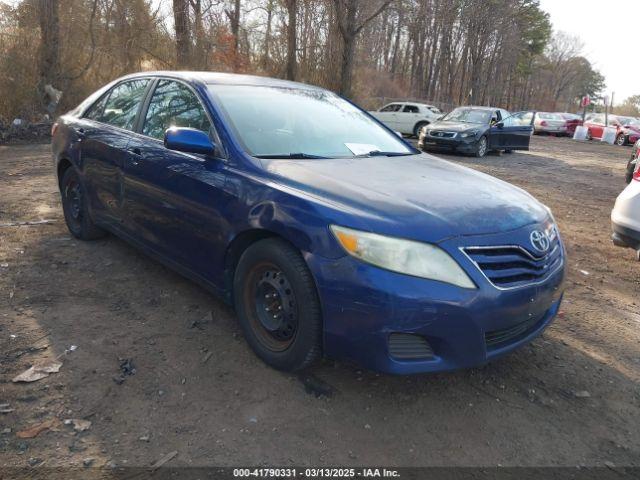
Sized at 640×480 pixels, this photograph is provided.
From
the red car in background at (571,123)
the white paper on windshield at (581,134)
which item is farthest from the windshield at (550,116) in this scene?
the white paper on windshield at (581,134)

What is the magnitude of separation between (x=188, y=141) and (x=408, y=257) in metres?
1.51

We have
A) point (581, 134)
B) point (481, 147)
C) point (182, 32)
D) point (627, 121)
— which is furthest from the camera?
point (581, 134)

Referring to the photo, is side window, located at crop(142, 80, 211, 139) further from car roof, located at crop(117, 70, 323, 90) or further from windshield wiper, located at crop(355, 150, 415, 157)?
windshield wiper, located at crop(355, 150, 415, 157)

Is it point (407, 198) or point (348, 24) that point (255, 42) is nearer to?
point (348, 24)

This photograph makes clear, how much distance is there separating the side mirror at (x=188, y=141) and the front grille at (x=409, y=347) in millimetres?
1580

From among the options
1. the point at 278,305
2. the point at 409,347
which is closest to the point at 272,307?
the point at 278,305

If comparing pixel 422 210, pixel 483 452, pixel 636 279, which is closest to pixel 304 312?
pixel 422 210

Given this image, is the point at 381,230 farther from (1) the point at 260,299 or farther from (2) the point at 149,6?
(2) the point at 149,6

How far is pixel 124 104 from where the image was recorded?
167 inches

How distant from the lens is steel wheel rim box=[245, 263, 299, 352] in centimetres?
270

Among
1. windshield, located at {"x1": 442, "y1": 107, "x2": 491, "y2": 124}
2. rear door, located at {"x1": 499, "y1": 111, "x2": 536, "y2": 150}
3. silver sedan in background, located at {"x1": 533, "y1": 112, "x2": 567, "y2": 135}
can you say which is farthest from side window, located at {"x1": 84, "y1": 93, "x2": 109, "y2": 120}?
silver sedan in background, located at {"x1": 533, "y1": 112, "x2": 567, "y2": 135}

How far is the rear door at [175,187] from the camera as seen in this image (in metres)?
3.11

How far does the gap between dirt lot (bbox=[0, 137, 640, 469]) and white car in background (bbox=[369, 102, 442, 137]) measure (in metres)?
16.5

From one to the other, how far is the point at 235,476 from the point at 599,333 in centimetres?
280
